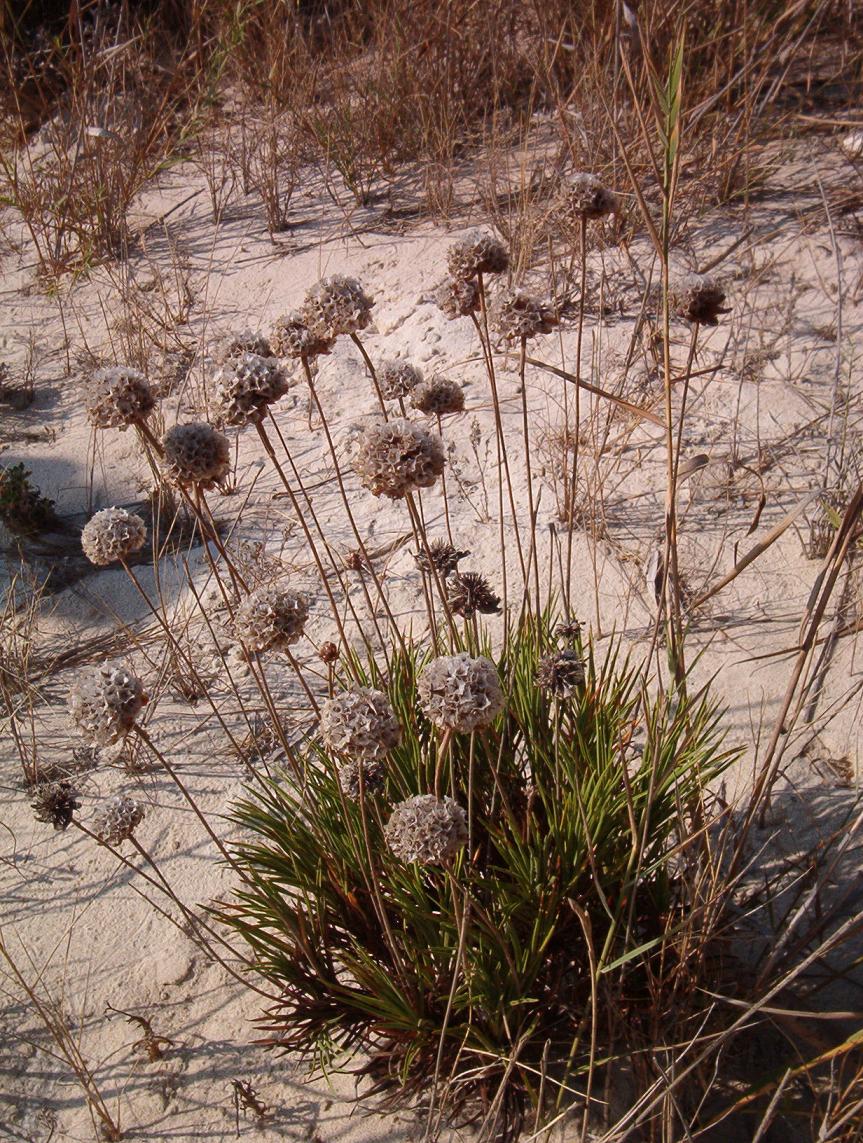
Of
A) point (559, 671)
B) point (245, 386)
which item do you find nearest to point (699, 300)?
point (559, 671)

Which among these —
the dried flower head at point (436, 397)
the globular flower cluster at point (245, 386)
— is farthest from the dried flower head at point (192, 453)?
the dried flower head at point (436, 397)

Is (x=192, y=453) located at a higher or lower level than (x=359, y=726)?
higher

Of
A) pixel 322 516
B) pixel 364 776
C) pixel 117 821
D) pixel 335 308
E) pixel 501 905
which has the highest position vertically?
pixel 335 308

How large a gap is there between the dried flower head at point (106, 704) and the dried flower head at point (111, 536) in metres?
0.33

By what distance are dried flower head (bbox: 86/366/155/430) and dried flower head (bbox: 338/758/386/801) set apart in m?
0.77

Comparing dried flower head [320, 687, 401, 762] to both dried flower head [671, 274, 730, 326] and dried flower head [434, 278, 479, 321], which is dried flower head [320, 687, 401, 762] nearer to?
dried flower head [434, 278, 479, 321]

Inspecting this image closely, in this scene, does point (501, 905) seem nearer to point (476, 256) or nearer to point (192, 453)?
point (192, 453)

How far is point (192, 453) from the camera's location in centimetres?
168

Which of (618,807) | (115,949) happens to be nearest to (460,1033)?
(618,807)

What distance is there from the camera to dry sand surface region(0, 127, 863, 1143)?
7.39 feet

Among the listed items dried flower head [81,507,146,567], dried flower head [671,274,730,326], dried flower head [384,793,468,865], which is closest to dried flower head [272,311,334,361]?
dried flower head [81,507,146,567]

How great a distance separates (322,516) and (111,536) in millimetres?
2096

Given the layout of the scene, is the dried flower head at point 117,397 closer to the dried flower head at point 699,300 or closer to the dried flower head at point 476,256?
the dried flower head at point 476,256

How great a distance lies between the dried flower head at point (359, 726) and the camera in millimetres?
1531
